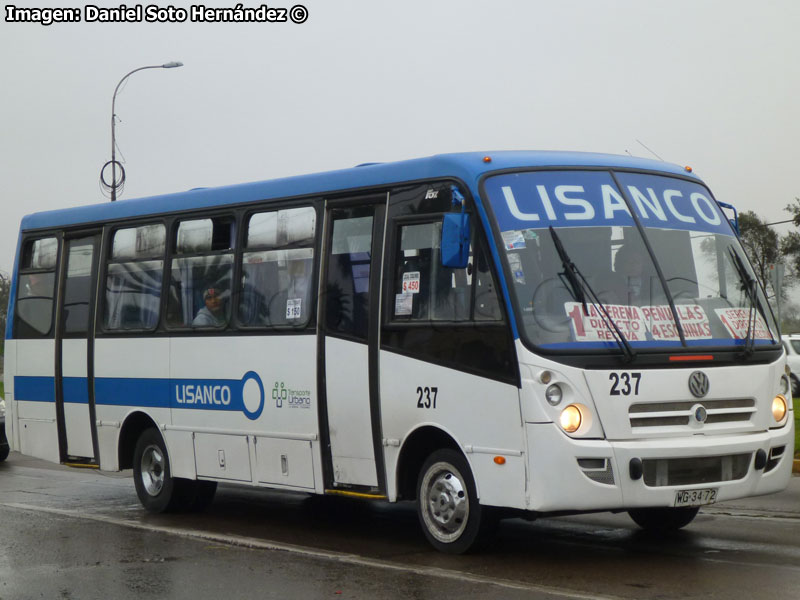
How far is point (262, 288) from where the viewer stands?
453 inches

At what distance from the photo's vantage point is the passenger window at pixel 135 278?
42.6 feet

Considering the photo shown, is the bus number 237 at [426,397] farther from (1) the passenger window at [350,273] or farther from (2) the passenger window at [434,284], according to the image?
(1) the passenger window at [350,273]

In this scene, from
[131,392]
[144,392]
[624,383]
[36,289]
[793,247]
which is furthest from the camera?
[793,247]

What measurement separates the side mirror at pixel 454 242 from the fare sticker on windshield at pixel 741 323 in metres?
1.94

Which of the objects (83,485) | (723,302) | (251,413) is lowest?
(83,485)

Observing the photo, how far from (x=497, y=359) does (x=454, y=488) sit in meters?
1.07

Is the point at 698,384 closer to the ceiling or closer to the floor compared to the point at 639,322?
closer to the floor

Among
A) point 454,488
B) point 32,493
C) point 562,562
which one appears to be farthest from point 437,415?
point 32,493

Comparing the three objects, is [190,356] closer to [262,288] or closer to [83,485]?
[262,288]

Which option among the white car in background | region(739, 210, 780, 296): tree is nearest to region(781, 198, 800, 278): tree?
region(739, 210, 780, 296): tree

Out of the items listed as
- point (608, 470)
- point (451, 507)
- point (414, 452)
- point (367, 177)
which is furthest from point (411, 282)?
point (608, 470)

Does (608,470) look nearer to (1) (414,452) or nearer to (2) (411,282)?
(1) (414,452)

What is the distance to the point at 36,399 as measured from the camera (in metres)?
14.5

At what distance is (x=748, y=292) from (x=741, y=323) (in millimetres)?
330
